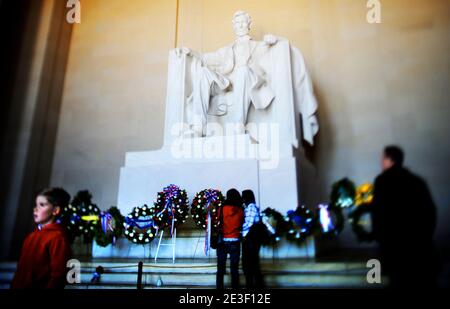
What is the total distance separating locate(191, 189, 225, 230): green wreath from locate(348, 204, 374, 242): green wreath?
1.53 meters

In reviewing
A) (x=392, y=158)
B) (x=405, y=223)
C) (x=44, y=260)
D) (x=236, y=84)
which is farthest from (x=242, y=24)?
(x=44, y=260)

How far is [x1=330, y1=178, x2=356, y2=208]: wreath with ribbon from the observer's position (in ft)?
10.5

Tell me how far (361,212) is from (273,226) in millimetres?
1289

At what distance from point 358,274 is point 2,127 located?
5.59m

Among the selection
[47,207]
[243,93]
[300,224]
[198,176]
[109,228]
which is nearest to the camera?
[47,207]

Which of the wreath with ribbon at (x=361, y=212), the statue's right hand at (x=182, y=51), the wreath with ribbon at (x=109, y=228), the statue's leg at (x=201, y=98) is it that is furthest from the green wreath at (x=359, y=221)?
the statue's right hand at (x=182, y=51)

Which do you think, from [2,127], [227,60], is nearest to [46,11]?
[2,127]

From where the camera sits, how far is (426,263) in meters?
2.07

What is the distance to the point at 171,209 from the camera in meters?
4.15

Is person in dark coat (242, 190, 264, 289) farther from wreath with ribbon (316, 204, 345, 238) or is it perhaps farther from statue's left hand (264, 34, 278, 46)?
statue's left hand (264, 34, 278, 46)

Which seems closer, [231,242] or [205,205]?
[231,242]

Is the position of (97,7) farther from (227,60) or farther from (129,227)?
(129,227)

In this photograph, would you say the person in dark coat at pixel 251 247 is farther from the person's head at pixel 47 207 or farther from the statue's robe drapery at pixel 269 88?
the statue's robe drapery at pixel 269 88

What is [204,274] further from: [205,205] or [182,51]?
[182,51]
